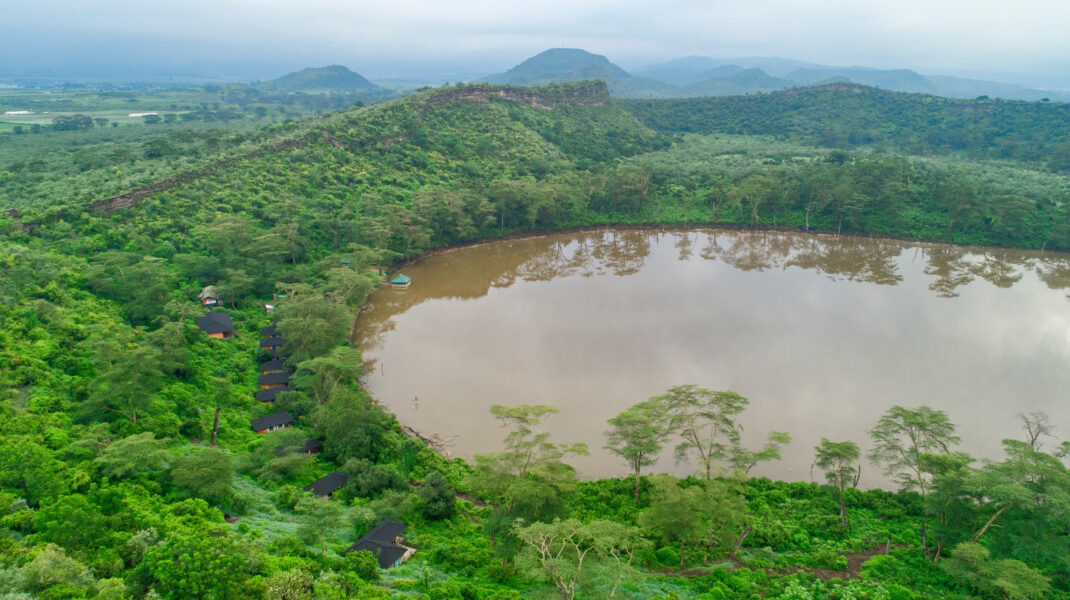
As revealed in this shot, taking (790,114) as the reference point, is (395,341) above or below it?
below

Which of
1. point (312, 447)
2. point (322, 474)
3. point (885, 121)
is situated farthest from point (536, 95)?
point (322, 474)

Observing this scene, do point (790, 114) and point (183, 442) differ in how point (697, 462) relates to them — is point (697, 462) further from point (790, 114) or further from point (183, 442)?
point (790, 114)

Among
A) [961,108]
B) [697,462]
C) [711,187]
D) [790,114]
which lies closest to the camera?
[697,462]

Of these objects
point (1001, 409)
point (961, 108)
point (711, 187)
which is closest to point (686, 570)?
point (1001, 409)

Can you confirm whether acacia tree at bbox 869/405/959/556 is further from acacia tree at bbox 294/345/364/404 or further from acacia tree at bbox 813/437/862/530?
acacia tree at bbox 294/345/364/404

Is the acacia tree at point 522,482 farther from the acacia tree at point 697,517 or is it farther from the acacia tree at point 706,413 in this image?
the acacia tree at point 706,413

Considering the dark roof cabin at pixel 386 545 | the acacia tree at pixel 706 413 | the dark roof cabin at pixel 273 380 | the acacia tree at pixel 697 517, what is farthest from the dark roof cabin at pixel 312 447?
the acacia tree at pixel 706 413

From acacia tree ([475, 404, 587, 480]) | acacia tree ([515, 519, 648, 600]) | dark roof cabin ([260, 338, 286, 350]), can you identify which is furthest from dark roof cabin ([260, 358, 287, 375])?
acacia tree ([515, 519, 648, 600])

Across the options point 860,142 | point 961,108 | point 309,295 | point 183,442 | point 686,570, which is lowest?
point 686,570
